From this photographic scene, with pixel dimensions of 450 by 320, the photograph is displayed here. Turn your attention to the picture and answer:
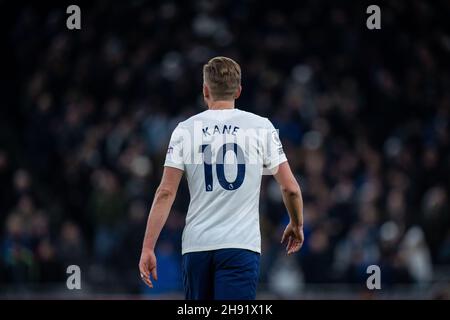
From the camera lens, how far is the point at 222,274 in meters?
5.75

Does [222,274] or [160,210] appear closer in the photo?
[222,274]

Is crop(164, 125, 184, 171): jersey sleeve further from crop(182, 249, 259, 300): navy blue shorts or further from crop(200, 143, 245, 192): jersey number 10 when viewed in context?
crop(182, 249, 259, 300): navy blue shorts

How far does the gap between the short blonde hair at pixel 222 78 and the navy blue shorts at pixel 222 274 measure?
898 mm

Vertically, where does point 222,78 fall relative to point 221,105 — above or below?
above

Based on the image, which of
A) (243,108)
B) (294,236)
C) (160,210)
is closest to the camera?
(160,210)

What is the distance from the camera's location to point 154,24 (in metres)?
17.4

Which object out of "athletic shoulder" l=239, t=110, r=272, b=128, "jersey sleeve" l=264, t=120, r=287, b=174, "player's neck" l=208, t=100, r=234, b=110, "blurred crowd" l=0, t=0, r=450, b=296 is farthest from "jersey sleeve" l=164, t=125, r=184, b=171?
"blurred crowd" l=0, t=0, r=450, b=296

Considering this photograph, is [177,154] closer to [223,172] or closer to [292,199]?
[223,172]

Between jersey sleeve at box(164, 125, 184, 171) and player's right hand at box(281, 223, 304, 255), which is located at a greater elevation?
jersey sleeve at box(164, 125, 184, 171)

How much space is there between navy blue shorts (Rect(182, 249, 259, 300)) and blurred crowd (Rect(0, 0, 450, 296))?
6.31 meters

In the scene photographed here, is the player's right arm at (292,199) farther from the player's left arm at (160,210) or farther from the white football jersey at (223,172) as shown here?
the player's left arm at (160,210)

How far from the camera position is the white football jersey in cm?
582

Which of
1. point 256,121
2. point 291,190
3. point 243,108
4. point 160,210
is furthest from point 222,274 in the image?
point 243,108

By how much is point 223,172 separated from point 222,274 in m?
0.57
